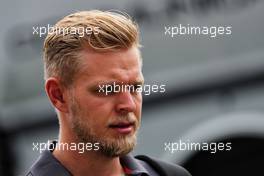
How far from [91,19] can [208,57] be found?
8.46ft

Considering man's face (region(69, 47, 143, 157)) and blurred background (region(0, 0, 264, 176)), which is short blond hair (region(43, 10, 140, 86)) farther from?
blurred background (region(0, 0, 264, 176))

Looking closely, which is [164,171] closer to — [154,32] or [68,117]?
[68,117]

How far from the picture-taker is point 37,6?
496cm

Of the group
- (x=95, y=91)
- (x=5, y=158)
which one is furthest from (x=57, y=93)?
(x=5, y=158)

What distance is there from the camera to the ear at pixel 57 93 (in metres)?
2.36

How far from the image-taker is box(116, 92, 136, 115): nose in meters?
2.32

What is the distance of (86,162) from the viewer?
7.58 ft

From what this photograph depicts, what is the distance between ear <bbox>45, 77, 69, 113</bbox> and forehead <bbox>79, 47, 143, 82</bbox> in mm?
86

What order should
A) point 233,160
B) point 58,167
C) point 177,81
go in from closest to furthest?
point 58,167 < point 177,81 < point 233,160

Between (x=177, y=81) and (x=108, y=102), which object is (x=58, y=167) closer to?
(x=108, y=102)

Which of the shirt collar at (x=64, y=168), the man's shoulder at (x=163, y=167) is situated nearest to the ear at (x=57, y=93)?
the shirt collar at (x=64, y=168)

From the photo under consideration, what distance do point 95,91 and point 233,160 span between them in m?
2.87

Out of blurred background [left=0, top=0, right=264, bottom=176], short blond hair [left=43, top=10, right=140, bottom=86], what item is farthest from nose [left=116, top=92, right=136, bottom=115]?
blurred background [left=0, top=0, right=264, bottom=176]

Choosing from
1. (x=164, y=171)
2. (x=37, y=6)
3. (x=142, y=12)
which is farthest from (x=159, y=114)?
(x=164, y=171)
